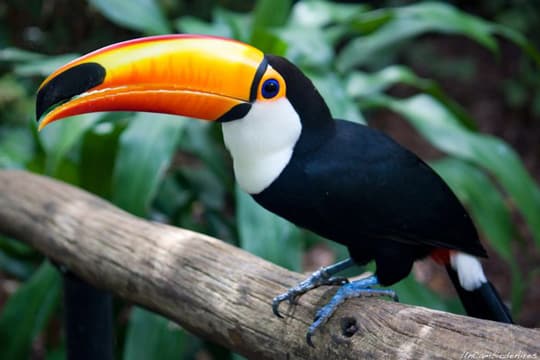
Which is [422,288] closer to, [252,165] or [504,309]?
[504,309]

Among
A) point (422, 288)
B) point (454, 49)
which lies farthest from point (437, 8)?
point (454, 49)

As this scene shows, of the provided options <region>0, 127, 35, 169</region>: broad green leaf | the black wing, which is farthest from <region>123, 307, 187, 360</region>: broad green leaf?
the black wing

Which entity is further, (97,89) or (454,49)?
(454,49)

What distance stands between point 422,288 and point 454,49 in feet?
10.5

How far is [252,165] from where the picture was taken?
4.67 feet

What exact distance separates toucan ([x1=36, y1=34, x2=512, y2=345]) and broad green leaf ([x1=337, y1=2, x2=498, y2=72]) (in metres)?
1.08

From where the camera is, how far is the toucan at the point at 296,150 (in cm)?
135

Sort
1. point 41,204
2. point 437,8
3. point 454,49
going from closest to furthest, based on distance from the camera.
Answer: point 41,204
point 437,8
point 454,49

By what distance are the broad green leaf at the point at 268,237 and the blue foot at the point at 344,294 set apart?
46cm

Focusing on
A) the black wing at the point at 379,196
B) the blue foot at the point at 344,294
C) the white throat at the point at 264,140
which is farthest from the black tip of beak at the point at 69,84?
the blue foot at the point at 344,294

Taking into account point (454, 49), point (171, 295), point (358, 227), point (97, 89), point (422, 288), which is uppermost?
point (97, 89)

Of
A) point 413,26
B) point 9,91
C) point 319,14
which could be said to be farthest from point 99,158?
point 9,91

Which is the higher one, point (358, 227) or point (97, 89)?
point (97, 89)

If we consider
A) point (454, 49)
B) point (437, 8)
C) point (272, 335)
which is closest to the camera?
point (272, 335)
